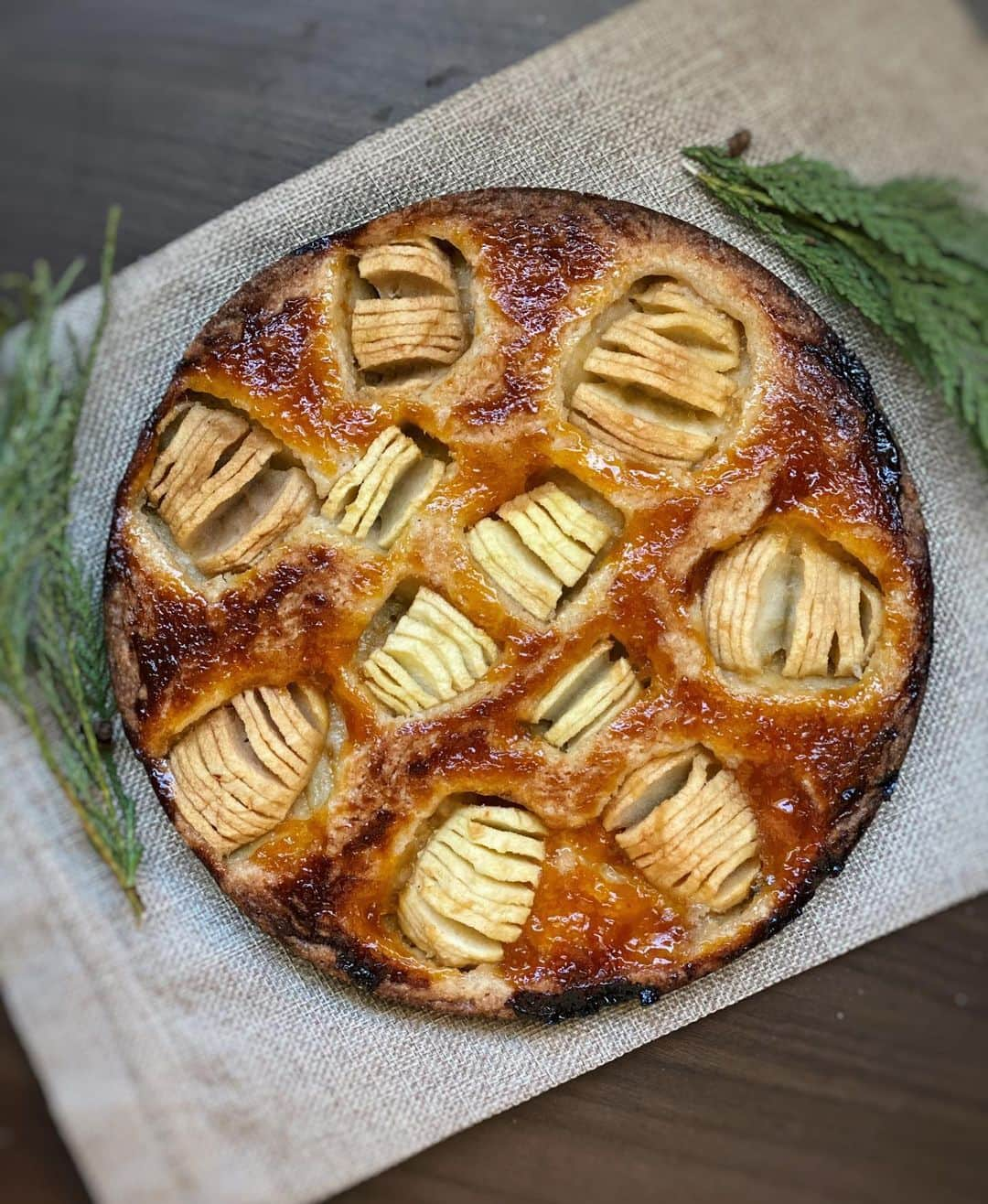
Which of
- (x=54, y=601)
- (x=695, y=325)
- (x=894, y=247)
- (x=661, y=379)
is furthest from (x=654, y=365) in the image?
(x=54, y=601)

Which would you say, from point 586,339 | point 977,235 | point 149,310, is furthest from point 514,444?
point 977,235

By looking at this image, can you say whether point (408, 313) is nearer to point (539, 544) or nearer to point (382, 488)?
point (382, 488)

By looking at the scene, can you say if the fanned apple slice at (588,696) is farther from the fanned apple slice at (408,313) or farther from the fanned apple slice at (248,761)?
the fanned apple slice at (408,313)

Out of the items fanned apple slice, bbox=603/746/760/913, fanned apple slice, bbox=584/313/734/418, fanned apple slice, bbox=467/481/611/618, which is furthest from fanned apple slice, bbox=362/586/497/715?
fanned apple slice, bbox=584/313/734/418

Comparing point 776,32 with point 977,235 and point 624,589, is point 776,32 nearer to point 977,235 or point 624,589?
point 977,235

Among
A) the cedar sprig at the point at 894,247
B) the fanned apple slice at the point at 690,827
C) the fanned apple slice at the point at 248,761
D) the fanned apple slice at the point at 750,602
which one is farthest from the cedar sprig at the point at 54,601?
the cedar sprig at the point at 894,247

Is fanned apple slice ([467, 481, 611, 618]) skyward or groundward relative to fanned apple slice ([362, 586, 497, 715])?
skyward

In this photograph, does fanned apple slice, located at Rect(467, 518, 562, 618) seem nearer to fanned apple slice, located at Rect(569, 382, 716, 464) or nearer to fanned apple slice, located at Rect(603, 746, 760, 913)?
fanned apple slice, located at Rect(569, 382, 716, 464)
